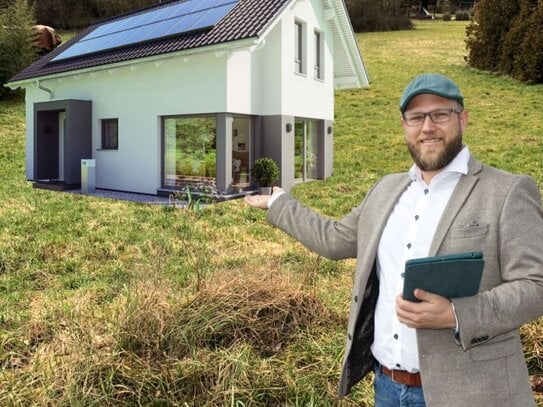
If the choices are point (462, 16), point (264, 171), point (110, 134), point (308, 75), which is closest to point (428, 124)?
point (264, 171)

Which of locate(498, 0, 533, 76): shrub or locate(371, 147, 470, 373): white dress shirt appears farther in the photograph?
locate(498, 0, 533, 76): shrub

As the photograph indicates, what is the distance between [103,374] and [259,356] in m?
1.19

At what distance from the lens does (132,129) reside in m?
14.9

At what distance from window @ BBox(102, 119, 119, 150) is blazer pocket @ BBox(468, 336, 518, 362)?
15.2 metres

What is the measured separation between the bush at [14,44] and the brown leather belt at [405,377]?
31.7 metres

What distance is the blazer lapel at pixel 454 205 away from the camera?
188cm

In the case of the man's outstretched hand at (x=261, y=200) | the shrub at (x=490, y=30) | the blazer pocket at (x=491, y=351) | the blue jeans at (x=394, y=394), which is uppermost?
the shrub at (x=490, y=30)

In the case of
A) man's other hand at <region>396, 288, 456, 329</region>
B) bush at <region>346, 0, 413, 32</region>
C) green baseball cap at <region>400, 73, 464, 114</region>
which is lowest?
man's other hand at <region>396, 288, 456, 329</region>

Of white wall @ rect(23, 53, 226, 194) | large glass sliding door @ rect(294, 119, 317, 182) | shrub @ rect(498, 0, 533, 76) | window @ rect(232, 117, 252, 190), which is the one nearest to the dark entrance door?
white wall @ rect(23, 53, 226, 194)

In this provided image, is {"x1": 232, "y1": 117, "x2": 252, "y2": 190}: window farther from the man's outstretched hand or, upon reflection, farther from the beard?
the beard

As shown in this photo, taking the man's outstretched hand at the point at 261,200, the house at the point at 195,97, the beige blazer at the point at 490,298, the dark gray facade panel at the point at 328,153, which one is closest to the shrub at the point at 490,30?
the house at the point at 195,97

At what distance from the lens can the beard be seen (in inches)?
78.6

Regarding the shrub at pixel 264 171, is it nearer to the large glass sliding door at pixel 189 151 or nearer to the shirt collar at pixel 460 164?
the large glass sliding door at pixel 189 151

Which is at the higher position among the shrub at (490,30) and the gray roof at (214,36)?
the shrub at (490,30)
